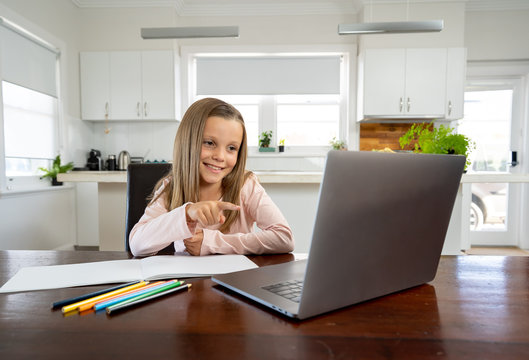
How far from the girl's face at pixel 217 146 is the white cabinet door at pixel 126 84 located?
323 centimetres

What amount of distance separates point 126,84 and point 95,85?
358 mm

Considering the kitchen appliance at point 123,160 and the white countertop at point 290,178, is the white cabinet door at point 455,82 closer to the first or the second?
the white countertop at point 290,178

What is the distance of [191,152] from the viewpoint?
1.04m

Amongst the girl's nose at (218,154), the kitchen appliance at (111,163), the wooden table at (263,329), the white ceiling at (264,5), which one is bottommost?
the wooden table at (263,329)

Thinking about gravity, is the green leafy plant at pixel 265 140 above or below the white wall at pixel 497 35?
below

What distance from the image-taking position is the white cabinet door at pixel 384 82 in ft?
12.3

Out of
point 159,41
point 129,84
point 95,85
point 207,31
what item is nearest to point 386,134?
point 207,31

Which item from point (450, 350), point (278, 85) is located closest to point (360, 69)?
point (278, 85)

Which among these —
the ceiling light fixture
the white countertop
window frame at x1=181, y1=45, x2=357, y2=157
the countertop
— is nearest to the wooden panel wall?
window frame at x1=181, y1=45, x2=357, y2=157

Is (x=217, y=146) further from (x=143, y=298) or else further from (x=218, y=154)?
(x=143, y=298)

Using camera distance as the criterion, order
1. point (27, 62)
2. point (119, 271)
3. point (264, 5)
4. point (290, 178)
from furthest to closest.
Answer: point (264, 5), point (27, 62), point (290, 178), point (119, 271)

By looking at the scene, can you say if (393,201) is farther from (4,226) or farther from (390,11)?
(390,11)

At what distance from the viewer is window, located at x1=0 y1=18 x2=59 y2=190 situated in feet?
9.68

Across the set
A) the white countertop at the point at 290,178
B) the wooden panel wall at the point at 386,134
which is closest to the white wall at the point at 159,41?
the wooden panel wall at the point at 386,134
